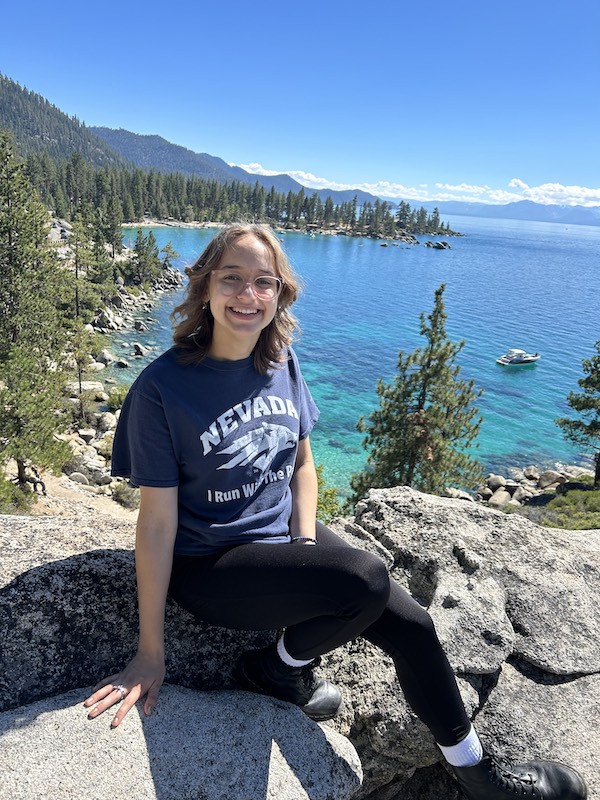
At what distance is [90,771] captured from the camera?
1.93 meters

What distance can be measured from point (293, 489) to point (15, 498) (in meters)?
12.9

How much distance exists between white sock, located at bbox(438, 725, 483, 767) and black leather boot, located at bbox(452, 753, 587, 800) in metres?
0.02

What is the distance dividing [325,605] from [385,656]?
119 centimetres

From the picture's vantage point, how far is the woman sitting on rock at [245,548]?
2.35m

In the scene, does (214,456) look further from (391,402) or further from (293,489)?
(391,402)

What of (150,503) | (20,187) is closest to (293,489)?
(150,503)

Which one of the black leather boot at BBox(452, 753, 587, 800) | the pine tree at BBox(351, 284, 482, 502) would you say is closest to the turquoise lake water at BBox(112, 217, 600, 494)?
the black leather boot at BBox(452, 753, 587, 800)

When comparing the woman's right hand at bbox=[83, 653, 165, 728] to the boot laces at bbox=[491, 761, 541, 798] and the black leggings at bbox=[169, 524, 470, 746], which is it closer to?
the black leggings at bbox=[169, 524, 470, 746]

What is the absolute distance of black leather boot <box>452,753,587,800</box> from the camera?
2.42 m

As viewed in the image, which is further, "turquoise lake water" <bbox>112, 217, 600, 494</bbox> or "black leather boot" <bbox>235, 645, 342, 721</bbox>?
"turquoise lake water" <bbox>112, 217, 600, 494</bbox>

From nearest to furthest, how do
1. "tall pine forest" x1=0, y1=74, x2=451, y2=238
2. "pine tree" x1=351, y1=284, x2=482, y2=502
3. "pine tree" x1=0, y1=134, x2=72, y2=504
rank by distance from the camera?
"pine tree" x1=0, y1=134, x2=72, y2=504 < "pine tree" x1=351, y1=284, x2=482, y2=502 < "tall pine forest" x1=0, y1=74, x2=451, y2=238

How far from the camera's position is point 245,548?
8.17 ft

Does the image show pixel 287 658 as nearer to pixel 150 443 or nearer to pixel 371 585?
pixel 371 585

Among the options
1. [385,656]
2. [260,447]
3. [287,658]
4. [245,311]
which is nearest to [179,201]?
[245,311]
